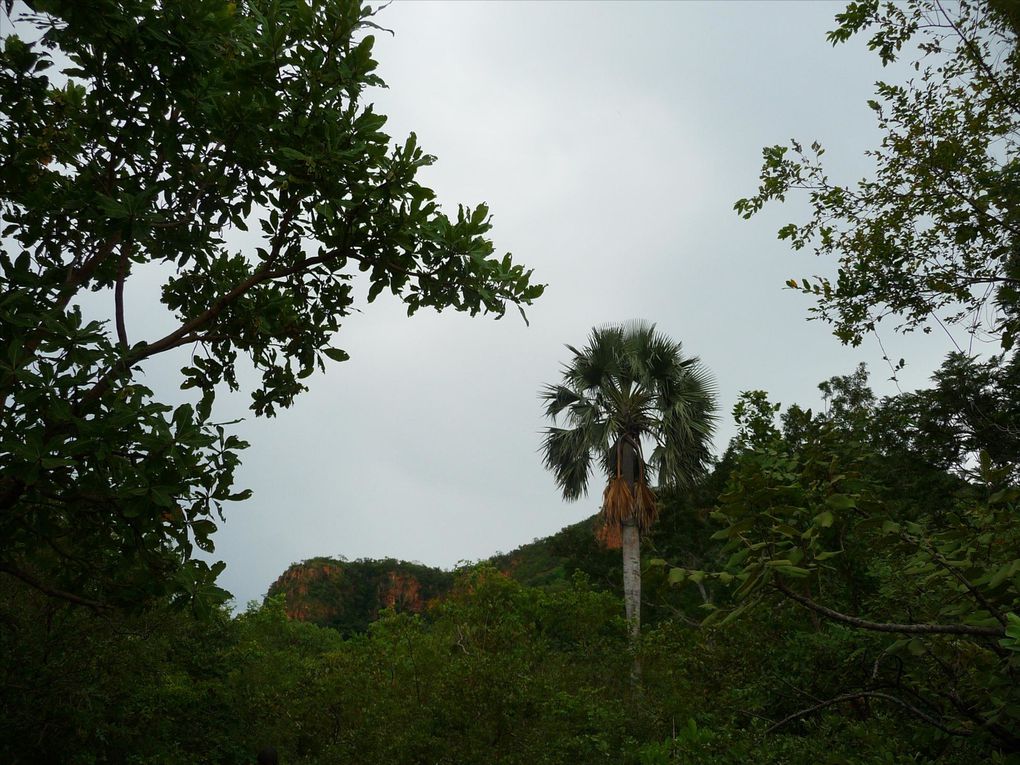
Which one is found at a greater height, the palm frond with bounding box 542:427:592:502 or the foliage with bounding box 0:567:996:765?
the palm frond with bounding box 542:427:592:502

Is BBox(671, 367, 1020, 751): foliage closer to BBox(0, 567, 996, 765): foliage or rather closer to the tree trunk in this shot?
BBox(0, 567, 996, 765): foliage

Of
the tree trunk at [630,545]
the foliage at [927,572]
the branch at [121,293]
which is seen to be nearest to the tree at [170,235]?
the branch at [121,293]

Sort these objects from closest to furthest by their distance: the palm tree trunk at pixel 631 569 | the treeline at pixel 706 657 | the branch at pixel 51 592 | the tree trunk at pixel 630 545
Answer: the treeline at pixel 706 657, the branch at pixel 51 592, the palm tree trunk at pixel 631 569, the tree trunk at pixel 630 545

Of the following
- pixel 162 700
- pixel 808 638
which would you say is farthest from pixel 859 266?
pixel 162 700

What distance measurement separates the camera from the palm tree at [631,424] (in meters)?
19.4

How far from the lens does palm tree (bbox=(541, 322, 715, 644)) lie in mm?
19422

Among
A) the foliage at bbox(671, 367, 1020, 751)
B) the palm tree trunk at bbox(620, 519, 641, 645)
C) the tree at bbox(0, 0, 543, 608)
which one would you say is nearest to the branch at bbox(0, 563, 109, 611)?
the tree at bbox(0, 0, 543, 608)

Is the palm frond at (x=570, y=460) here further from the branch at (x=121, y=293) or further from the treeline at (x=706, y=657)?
the branch at (x=121, y=293)

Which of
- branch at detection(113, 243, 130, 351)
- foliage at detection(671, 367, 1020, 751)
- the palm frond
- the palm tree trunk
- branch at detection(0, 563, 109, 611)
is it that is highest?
the palm frond

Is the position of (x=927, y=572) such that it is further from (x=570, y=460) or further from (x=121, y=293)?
(x=570, y=460)

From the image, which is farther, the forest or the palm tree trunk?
the palm tree trunk

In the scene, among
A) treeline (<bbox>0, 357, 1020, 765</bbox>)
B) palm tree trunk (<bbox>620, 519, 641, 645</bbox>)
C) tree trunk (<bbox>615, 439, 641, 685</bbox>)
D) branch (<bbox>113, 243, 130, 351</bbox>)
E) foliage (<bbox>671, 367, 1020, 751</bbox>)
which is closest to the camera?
foliage (<bbox>671, 367, 1020, 751</bbox>)

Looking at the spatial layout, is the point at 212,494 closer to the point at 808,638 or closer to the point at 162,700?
the point at 808,638

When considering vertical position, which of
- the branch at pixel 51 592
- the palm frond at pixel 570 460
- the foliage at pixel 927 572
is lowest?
the foliage at pixel 927 572
